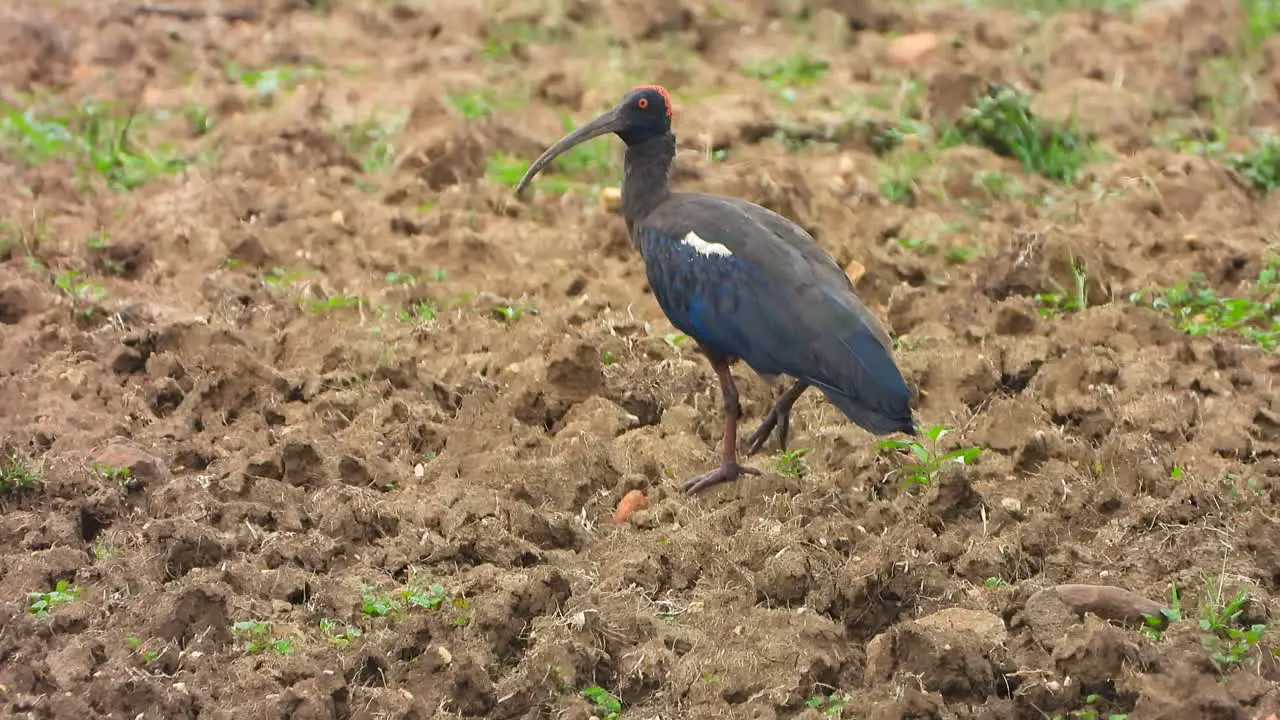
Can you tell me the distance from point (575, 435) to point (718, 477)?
657 mm

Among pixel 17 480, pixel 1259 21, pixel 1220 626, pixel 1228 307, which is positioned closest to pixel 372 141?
pixel 17 480

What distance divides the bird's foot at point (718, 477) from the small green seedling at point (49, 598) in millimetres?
2163

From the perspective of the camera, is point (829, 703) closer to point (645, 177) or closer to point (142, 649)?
point (142, 649)

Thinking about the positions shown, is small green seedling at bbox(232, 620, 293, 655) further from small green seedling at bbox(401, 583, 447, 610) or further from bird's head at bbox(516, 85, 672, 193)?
bird's head at bbox(516, 85, 672, 193)

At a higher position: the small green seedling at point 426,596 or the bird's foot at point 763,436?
the small green seedling at point 426,596

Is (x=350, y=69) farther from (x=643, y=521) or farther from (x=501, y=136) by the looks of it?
(x=643, y=521)

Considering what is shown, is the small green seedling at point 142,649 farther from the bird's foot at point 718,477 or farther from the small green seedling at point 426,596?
the bird's foot at point 718,477

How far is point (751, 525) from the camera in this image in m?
5.98

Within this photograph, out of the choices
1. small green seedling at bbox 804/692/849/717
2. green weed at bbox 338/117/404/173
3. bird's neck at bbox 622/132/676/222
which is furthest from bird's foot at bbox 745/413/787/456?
green weed at bbox 338/117/404/173

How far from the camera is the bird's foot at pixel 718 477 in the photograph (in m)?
6.30

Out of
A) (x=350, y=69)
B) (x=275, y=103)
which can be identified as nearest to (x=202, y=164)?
(x=275, y=103)

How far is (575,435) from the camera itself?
22.0ft

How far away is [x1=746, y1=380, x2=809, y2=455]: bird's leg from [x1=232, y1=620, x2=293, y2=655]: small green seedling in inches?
84.8

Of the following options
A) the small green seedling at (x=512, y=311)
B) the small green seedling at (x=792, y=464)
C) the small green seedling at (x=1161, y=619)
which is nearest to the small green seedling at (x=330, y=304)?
the small green seedling at (x=512, y=311)
